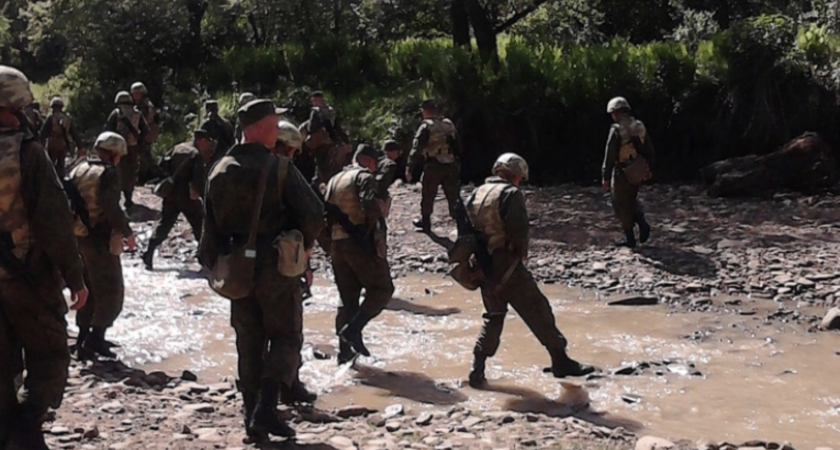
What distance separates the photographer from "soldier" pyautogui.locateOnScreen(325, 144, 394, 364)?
26.8 ft

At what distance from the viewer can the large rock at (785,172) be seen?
15312mm

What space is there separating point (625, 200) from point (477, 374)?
521 centimetres

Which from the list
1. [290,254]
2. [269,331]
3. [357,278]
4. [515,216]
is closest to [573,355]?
[515,216]

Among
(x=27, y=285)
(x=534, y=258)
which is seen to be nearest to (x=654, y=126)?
(x=534, y=258)

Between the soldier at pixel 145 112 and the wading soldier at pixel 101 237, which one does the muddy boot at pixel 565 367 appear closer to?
the wading soldier at pixel 101 237

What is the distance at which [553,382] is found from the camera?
25.9ft

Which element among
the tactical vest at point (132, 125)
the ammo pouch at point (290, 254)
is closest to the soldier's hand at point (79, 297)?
the ammo pouch at point (290, 254)

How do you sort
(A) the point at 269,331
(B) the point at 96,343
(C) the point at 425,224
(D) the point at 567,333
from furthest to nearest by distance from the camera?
1. (C) the point at 425,224
2. (D) the point at 567,333
3. (B) the point at 96,343
4. (A) the point at 269,331

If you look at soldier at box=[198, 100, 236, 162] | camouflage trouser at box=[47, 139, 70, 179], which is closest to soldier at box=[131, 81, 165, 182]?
camouflage trouser at box=[47, 139, 70, 179]

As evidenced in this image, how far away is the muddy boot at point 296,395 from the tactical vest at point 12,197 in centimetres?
246

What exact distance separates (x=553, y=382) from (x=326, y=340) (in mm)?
2495

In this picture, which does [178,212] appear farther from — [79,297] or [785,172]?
[785,172]

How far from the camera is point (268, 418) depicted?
5742 millimetres

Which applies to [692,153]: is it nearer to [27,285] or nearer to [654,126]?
[654,126]
